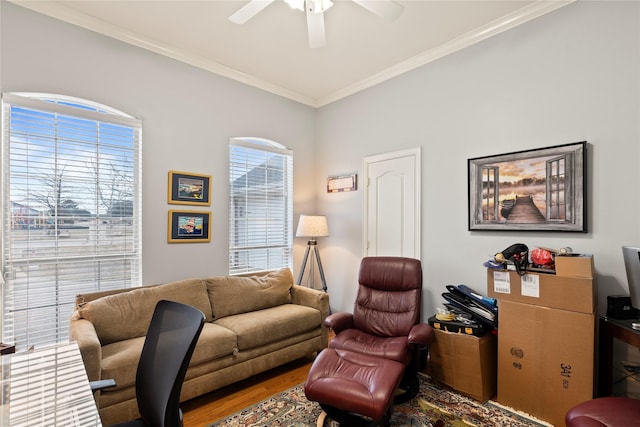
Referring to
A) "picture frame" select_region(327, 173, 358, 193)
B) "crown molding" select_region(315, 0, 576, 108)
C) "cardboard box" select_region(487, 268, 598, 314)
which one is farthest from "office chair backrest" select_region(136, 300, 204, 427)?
"crown molding" select_region(315, 0, 576, 108)

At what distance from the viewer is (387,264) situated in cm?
294

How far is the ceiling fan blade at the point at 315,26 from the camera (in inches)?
79.6

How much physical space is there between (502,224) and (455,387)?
139 cm

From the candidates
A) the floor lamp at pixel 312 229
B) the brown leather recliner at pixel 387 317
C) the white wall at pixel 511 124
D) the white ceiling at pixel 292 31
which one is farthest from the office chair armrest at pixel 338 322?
the white ceiling at pixel 292 31

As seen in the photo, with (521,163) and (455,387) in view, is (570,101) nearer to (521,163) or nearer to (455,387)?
(521,163)

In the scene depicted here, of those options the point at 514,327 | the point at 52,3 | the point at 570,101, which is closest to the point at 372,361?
the point at 514,327

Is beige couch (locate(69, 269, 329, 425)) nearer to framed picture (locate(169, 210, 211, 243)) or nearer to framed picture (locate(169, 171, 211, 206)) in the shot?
framed picture (locate(169, 210, 211, 243))

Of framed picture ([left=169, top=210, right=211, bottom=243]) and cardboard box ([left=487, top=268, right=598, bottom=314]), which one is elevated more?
framed picture ([left=169, top=210, right=211, bottom=243])

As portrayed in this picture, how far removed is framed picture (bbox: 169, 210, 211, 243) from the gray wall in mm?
79

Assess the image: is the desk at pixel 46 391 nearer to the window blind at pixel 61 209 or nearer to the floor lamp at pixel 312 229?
the window blind at pixel 61 209

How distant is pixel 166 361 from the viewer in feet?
4.14

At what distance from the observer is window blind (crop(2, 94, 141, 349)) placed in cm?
236

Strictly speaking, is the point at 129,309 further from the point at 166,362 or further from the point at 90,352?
the point at 166,362

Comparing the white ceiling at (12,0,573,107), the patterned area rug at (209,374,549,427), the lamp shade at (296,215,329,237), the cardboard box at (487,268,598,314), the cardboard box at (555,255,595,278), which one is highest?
the white ceiling at (12,0,573,107)
